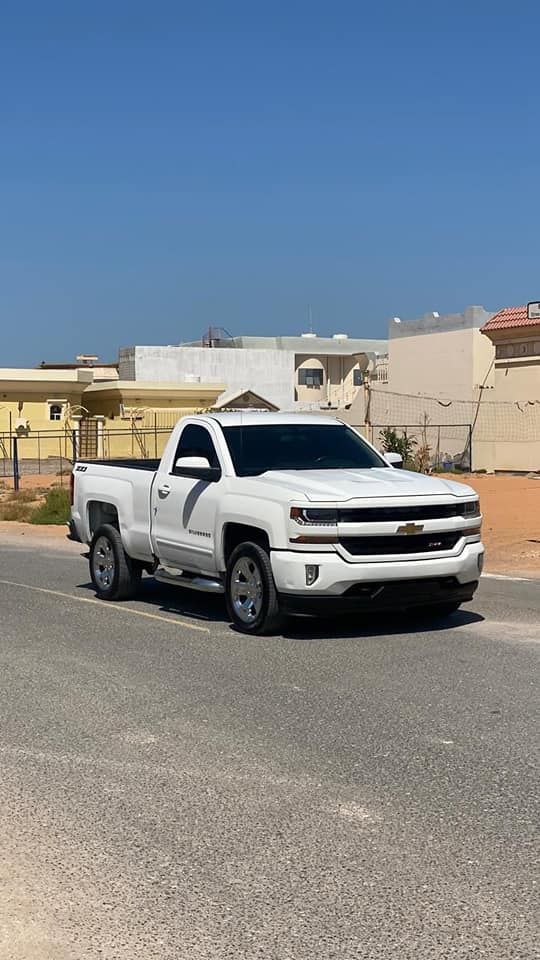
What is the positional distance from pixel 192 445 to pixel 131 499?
1.06 m

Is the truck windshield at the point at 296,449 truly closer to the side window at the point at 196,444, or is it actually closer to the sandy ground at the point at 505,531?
the side window at the point at 196,444

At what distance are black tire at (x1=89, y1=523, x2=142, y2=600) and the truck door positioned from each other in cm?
80

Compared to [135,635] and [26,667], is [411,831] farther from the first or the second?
[135,635]

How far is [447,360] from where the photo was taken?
50.9 metres

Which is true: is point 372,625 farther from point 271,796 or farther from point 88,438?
point 88,438

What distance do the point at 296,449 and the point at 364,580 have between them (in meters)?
2.20

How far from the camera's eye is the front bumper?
9.30 m

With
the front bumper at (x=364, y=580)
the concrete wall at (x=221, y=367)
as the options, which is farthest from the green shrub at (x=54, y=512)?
the concrete wall at (x=221, y=367)

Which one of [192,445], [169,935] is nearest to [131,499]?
[192,445]

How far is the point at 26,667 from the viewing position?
8.99m

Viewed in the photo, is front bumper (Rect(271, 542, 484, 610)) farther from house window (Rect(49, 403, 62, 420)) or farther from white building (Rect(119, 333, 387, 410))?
white building (Rect(119, 333, 387, 410))

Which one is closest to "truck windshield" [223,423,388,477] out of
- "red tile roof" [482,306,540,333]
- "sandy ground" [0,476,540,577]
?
"sandy ground" [0,476,540,577]

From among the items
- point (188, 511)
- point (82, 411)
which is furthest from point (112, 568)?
point (82, 411)

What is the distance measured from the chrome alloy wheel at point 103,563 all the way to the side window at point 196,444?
1.58 m
